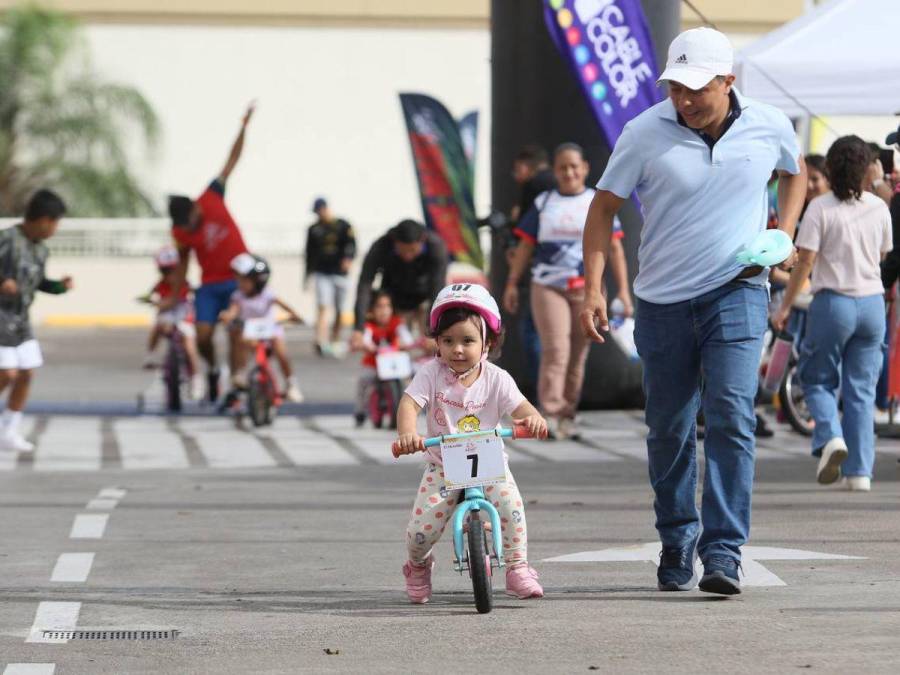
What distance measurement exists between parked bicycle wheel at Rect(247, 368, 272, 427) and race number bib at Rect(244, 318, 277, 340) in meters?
0.35

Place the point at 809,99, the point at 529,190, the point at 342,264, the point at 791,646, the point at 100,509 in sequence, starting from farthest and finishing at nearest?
the point at 342,264
the point at 529,190
the point at 809,99
the point at 100,509
the point at 791,646

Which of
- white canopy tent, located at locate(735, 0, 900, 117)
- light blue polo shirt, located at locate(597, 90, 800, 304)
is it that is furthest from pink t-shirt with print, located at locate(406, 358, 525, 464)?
white canopy tent, located at locate(735, 0, 900, 117)

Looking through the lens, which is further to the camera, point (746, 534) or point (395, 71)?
point (395, 71)

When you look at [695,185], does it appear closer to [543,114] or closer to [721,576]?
[721,576]

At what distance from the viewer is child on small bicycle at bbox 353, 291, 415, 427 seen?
16.1 meters

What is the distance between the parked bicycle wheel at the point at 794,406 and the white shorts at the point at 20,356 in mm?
4820

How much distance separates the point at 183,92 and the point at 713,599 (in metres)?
38.5

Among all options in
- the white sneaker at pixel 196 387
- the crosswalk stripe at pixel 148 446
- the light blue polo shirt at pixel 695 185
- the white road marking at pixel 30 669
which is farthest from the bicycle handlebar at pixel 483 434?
→ the white sneaker at pixel 196 387

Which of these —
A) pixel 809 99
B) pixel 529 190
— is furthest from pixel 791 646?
pixel 529 190

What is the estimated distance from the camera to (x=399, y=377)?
1589cm

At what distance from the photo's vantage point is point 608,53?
1368cm

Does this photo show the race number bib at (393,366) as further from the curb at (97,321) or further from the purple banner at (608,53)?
the curb at (97,321)

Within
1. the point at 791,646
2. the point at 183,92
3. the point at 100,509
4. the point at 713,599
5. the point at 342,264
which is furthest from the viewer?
the point at 183,92

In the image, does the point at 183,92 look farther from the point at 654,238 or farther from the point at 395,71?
the point at 654,238
